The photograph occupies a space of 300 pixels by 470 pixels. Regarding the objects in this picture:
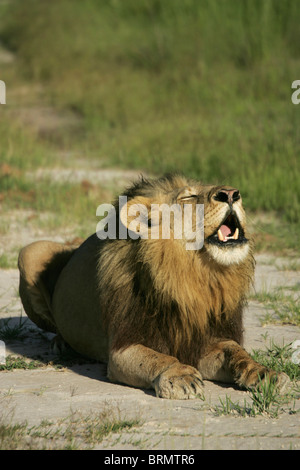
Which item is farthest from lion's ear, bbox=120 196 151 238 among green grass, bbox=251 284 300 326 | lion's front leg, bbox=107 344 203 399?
green grass, bbox=251 284 300 326

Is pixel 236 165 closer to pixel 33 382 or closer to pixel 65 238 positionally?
pixel 65 238

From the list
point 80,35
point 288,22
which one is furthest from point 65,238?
point 80,35

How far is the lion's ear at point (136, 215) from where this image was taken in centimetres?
421

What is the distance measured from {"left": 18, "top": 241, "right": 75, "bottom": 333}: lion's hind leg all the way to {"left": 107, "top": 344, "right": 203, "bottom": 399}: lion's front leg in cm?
109

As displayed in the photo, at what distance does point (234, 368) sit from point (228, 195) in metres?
0.86

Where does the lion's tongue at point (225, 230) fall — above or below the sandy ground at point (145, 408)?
above

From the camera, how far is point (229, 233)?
13.6 ft

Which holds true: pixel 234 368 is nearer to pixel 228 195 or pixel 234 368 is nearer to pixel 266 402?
pixel 266 402

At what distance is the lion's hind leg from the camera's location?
5.32 m
